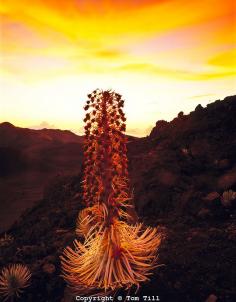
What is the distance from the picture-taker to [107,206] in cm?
372

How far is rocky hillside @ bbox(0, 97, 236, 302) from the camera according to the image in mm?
4180

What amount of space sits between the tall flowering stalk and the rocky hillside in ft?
1.36

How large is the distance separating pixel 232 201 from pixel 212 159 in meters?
1.55

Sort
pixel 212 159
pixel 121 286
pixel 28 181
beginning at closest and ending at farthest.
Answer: pixel 121 286, pixel 212 159, pixel 28 181

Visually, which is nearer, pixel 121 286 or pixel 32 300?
pixel 121 286

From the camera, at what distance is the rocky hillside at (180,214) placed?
13.7 ft

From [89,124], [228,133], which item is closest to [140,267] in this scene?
[89,124]

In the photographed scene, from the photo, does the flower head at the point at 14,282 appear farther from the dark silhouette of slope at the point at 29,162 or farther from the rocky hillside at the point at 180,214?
the dark silhouette of slope at the point at 29,162

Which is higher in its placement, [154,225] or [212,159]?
[212,159]

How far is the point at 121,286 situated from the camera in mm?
3721

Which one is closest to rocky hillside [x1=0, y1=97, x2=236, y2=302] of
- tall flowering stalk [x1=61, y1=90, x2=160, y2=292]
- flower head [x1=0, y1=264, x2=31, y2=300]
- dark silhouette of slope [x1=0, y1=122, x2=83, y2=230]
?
flower head [x1=0, y1=264, x2=31, y2=300]

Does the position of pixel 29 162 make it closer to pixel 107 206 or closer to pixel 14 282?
pixel 14 282

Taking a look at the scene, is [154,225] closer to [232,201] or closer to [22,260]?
[232,201]

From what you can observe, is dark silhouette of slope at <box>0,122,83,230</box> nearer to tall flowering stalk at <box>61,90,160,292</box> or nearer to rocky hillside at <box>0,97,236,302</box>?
rocky hillside at <box>0,97,236,302</box>
